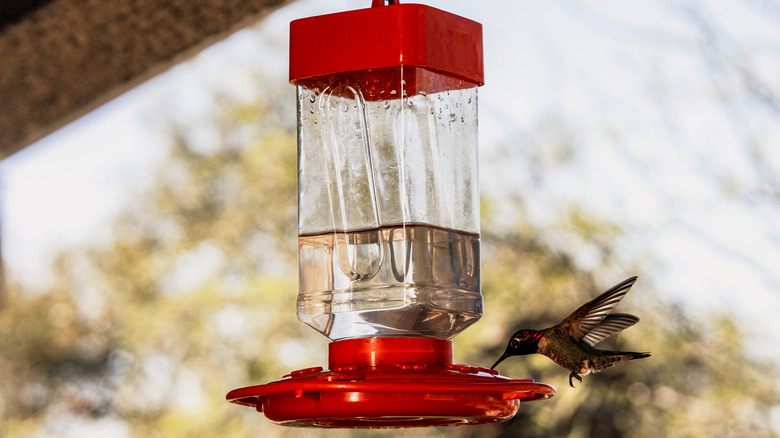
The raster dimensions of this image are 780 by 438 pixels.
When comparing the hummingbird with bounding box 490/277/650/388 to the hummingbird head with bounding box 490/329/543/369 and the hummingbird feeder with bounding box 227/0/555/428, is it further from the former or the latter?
the hummingbird feeder with bounding box 227/0/555/428

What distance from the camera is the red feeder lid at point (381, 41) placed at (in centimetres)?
121

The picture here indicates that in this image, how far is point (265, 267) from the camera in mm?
8477

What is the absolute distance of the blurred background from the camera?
15.3 ft

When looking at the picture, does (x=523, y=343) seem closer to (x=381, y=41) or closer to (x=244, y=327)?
(x=381, y=41)

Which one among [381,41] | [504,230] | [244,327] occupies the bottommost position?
[244,327]

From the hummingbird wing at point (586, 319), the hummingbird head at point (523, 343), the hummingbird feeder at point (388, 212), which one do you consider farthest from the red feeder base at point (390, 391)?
the hummingbird wing at point (586, 319)

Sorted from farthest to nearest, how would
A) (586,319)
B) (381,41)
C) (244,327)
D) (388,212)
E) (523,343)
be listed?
1. (244,327)
2. (586,319)
3. (523,343)
4. (388,212)
5. (381,41)

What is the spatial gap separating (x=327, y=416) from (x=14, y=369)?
387 inches

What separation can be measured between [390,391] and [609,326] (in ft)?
2.54

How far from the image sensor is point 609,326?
1.73m

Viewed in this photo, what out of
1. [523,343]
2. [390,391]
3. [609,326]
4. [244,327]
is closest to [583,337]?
[609,326]

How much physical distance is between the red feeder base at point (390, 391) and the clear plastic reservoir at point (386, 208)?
0.32ft

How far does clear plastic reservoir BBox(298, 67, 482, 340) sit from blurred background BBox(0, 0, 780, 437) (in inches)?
19.8

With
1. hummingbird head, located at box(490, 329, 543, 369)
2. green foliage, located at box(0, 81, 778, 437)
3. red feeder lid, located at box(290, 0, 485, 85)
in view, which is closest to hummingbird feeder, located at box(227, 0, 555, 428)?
Answer: red feeder lid, located at box(290, 0, 485, 85)
